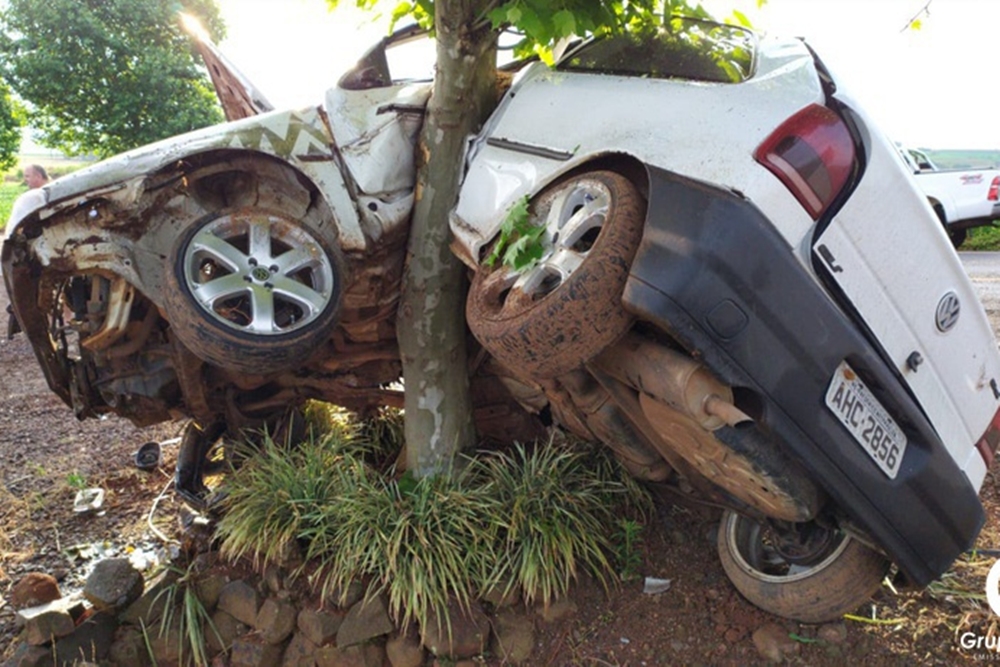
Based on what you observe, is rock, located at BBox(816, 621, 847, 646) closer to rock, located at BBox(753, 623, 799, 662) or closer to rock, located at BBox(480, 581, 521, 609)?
rock, located at BBox(753, 623, 799, 662)

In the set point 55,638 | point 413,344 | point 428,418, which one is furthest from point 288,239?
point 55,638

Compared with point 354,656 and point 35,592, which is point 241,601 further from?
Result: point 35,592

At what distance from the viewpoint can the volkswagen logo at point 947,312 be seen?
2.41 metres

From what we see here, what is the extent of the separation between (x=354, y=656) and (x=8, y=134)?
726 inches

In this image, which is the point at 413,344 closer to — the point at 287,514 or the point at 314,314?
the point at 314,314

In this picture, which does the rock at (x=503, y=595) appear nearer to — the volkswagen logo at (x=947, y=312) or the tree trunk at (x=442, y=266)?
the tree trunk at (x=442, y=266)

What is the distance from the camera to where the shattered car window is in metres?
2.59

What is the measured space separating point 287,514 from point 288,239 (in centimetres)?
125

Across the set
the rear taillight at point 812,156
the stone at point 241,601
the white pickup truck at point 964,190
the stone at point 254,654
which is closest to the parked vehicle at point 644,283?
the rear taillight at point 812,156

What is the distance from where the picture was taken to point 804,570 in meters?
2.78

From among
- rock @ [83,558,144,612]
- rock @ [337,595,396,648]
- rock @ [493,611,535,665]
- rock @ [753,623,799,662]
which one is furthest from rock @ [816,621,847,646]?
rock @ [83,558,144,612]

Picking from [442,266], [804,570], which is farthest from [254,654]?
[804,570]

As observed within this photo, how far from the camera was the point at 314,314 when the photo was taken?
114 inches

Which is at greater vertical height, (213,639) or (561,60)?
(561,60)
